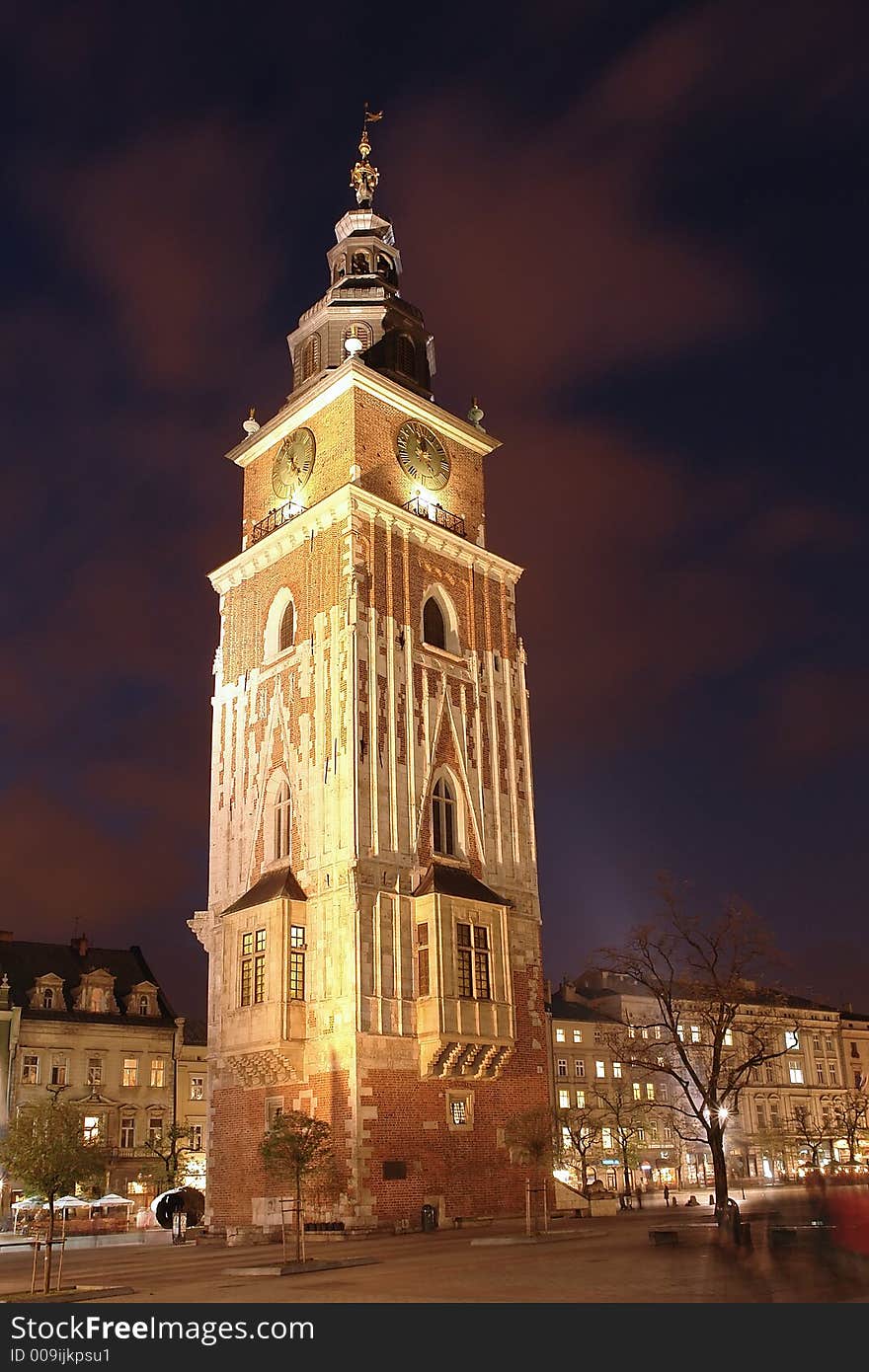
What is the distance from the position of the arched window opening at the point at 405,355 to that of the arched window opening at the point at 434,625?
34.8ft

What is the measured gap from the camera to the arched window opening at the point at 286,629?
46.8m

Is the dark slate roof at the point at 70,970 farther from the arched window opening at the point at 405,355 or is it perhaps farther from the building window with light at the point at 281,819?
the arched window opening at the point at 405,355

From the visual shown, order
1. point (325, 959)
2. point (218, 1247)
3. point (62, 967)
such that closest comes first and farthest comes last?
point (218, 1247) → point (325, 959) → point (62, 967)

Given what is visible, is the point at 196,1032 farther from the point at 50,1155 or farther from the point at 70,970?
the point at 50,1155

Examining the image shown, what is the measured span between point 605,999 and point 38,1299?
7501 cm

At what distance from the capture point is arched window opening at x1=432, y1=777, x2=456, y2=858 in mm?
43375

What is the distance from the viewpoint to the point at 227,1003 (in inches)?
1630

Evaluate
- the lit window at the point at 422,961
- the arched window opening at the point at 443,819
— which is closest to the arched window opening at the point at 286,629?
the arched window opening at the point at 443,819

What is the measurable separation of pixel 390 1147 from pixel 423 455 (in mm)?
25945

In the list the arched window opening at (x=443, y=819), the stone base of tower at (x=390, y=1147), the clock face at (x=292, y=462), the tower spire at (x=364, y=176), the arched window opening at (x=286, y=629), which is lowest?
the stone base of tower at (x=390, y=1147)

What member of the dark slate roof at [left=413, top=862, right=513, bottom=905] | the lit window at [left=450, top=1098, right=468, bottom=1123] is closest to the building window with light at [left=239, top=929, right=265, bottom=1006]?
the dark slate roof at [left=413, top=862, right=513, bottom=905]

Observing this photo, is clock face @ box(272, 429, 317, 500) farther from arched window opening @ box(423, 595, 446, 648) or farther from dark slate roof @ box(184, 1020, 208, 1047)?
dark slate roof @ box(184, 1020, 208, 1047)
